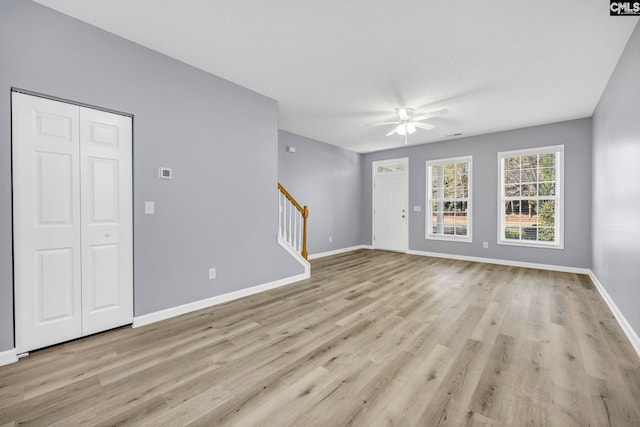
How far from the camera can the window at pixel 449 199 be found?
19.9 feet

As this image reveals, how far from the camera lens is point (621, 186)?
273 centimetres

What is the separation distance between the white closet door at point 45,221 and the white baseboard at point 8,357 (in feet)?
0.13

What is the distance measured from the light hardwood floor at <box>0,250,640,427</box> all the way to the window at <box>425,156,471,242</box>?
2.91 m

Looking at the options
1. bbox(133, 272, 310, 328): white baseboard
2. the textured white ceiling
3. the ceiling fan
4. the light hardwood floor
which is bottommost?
the light hardwood floor

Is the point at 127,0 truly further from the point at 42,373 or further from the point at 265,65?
the point at 42,373

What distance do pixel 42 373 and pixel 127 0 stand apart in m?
2.84

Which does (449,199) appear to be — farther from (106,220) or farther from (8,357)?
(8,357)

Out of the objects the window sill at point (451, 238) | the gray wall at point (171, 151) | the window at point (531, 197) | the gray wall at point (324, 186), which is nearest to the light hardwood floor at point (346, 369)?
the gray wall at point (171, 151)

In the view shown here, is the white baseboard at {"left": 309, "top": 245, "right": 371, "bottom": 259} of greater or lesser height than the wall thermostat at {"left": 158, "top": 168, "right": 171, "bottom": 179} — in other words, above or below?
below

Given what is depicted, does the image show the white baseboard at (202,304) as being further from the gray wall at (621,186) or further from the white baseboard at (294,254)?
the gray wall at (621,186)

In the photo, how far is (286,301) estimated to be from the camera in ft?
11.1

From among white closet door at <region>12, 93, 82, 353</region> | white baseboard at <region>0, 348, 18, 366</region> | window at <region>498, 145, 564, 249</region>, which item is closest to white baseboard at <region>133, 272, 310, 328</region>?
white closet door at <region>12, 93, 82, 353</region>

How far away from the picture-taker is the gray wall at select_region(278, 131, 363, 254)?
5.78 metres

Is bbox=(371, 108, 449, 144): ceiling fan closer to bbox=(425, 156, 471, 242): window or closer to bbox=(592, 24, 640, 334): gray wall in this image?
bbox=(592, 24, 640, 334): gray wall
